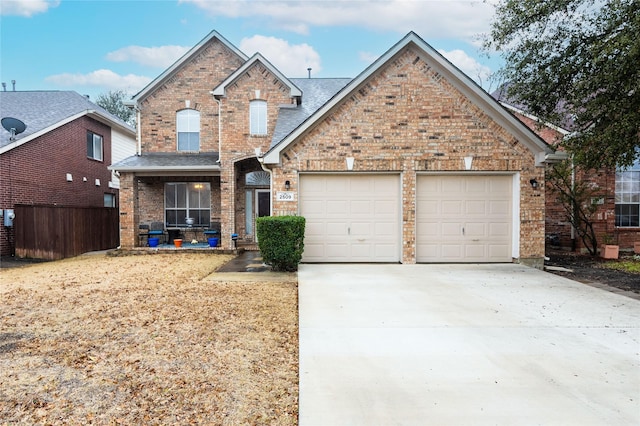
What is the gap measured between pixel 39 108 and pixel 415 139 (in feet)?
56.4

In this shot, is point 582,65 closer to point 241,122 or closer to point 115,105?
point 241,122

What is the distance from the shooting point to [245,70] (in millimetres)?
13820

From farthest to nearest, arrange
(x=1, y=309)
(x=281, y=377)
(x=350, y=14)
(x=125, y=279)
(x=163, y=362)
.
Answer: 1. (x=350, y=14)
2. (x=125, y=279)
3. (x=1, y=309)
4. (x=163, y=362)
5. (x=281, y=377)

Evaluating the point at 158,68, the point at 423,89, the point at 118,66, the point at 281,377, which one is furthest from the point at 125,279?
the point at 158,68

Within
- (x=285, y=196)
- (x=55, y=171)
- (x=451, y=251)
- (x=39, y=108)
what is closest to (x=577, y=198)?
(x=451, y=251)

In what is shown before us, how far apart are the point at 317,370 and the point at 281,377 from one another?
0.37 meters

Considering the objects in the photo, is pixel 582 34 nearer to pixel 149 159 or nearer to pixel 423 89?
pixel 423 89

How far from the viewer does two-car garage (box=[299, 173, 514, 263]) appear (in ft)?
33.9

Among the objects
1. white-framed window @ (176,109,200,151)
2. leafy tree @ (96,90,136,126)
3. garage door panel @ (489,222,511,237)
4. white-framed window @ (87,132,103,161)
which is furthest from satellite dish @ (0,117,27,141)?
leafy tree @ (96,90,136,126)

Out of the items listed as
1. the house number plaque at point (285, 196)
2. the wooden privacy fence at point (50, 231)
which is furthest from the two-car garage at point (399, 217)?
the wooden privacy fence at point (50, 231)

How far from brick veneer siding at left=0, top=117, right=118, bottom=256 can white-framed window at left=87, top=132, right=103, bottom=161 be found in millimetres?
269

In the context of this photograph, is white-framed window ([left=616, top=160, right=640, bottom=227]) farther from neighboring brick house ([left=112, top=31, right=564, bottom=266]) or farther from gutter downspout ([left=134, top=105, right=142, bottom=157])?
gutter downspout ([left=134, top=105, right=142, bottom=157])

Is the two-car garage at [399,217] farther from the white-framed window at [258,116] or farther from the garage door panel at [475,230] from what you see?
the white-framed window at [258,116]

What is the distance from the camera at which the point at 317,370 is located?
3.66 meters
